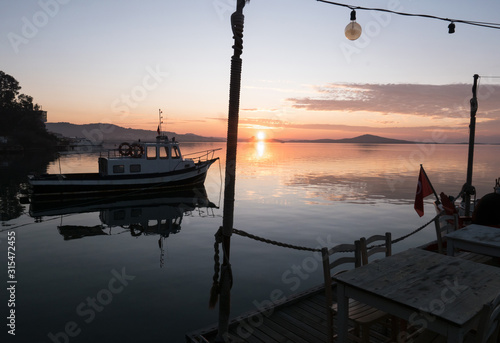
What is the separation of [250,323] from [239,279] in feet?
18.3

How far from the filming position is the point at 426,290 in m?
3.63

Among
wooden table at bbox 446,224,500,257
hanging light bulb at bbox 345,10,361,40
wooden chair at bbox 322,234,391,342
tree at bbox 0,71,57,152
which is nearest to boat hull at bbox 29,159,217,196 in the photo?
hanging light bulb at bbox 345,10,361,40

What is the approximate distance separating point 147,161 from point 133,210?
5.39 meters

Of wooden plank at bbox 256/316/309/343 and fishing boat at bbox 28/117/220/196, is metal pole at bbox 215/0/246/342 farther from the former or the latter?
fishing boat at bbox 28/117/220/196

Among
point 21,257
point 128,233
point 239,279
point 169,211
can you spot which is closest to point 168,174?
point 169,211

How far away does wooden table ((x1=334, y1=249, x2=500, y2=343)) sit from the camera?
3.18 meters

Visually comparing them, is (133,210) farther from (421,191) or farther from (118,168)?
(421,191)

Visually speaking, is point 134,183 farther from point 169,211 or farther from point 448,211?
point 448,211

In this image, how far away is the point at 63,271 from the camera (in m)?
12.0

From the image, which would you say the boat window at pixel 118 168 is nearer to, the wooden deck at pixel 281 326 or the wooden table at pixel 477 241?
the wooden deck at pixel 281 326

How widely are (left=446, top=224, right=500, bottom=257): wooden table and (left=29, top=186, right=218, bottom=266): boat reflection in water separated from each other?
12004mm

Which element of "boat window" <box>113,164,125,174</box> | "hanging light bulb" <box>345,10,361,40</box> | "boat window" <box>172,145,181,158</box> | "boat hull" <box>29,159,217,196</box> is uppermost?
"hanging light bulb" <box>345,10,361,40</box>

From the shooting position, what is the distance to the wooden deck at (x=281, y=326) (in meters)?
5.55

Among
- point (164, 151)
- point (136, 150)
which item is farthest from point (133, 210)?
point (136, 150)
